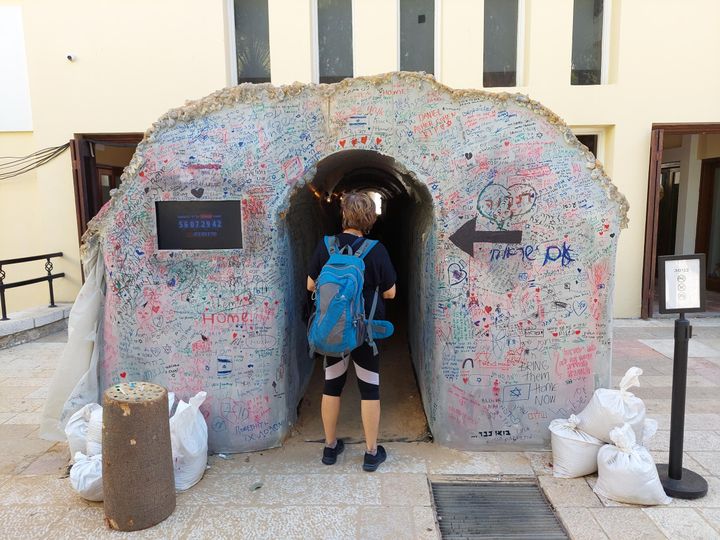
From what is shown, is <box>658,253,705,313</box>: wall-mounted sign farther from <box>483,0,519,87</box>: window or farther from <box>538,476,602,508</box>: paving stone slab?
<box>483,0,519,87</box>: window

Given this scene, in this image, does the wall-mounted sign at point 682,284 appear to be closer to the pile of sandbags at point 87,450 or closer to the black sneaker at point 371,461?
the black sneaker at point 371,461

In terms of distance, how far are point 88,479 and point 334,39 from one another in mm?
7032

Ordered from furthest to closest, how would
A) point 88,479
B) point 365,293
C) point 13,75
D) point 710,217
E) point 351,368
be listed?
1. point 710,217
2. point 13,75
3. point 351,368
4. point 365,293
5. point 88,479

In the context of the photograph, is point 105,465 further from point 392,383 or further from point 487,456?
point 392,383

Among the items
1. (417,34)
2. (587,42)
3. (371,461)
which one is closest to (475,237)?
(371,461)

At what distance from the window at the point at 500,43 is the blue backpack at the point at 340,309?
19.3 ft

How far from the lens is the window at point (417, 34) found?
7.81m

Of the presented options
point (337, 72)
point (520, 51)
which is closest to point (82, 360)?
point (337, 72)

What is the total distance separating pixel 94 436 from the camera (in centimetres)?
331

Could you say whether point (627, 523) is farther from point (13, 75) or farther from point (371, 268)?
point (13, 75)

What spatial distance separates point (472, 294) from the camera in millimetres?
3693

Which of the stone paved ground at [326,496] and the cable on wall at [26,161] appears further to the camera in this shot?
the cable on wall at [26,161]

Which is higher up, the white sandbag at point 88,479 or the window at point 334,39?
the window at point 334,39

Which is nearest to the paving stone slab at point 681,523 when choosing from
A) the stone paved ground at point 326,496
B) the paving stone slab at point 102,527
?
the stone paved ground at point 326,496
